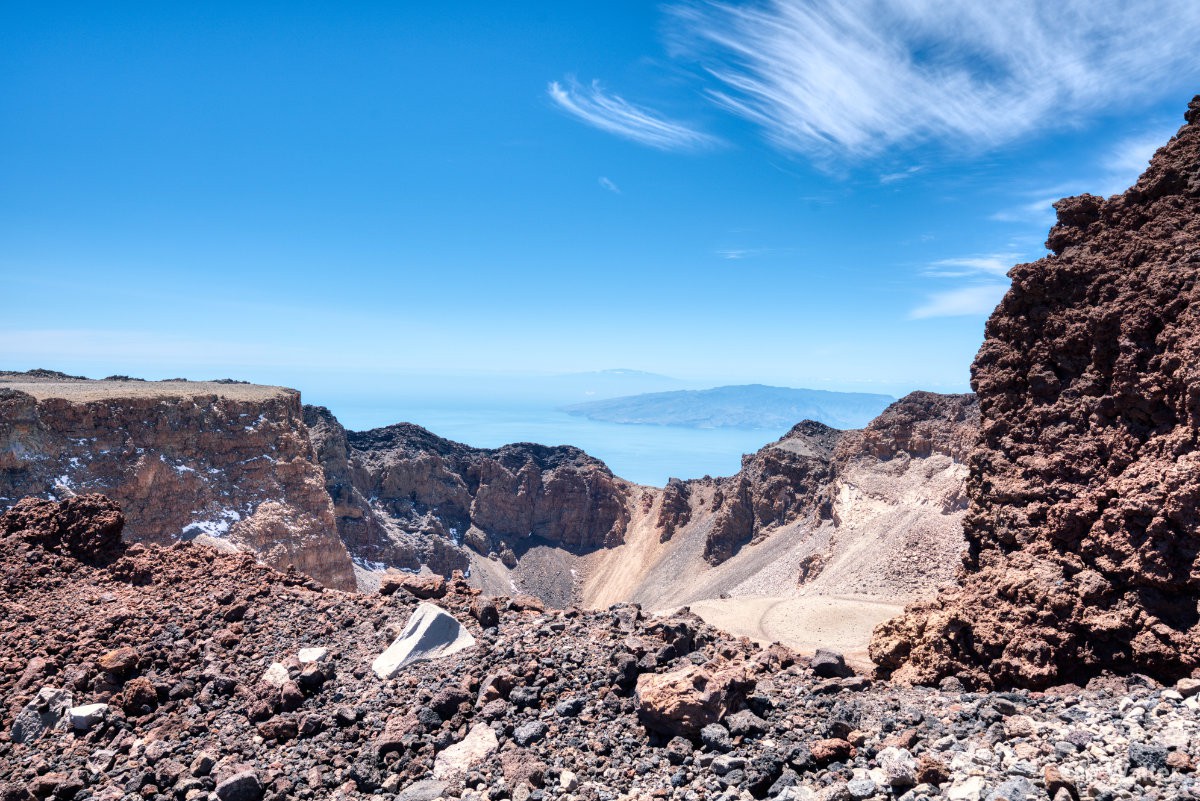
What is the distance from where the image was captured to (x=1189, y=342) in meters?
8.66

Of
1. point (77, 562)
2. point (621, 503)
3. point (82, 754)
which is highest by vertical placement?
point (77, 562)

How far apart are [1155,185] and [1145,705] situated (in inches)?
316

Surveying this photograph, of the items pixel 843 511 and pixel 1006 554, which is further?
pixel 843 511

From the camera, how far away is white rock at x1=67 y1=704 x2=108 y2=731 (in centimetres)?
917

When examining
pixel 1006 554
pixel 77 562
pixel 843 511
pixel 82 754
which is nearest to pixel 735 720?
pixel 1006 554

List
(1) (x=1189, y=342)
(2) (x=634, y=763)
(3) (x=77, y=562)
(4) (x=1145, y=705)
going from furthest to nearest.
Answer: (3) (x=77, y=562)
(1) (x=1189, y=342)
(2) (x=634, y=763)
(4) (x=1145, y=705)

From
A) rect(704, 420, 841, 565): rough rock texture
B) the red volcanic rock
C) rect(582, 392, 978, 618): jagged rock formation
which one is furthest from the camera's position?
rect(704, 420, 841, 565): rough rock texture

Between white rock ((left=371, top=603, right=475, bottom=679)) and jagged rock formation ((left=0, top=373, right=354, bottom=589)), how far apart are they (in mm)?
32483

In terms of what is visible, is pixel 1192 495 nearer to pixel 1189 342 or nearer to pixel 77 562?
pixel 1189 342

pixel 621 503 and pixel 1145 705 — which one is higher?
pixel 1145 705

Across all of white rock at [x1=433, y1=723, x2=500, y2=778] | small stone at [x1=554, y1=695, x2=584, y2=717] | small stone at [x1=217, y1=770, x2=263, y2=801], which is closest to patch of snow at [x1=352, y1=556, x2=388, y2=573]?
small stone at [x1=217, y1=770, x2=263, y2=801]

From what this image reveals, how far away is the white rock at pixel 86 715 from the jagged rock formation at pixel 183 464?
100 feet

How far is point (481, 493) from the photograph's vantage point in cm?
9012

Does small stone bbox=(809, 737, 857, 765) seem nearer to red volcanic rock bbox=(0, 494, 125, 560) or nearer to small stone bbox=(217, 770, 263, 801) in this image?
small stone bbox=(217, 770, 263, 801)
